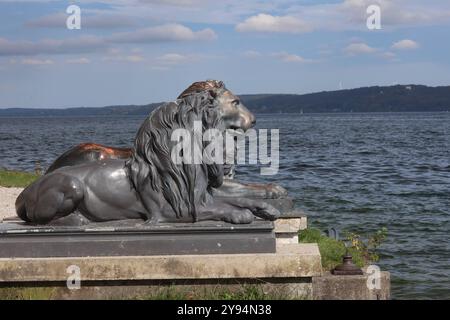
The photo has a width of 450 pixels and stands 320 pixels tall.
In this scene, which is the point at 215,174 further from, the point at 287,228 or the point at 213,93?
the point at 287,228

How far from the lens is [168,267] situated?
7094 mm

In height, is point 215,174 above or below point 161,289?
above

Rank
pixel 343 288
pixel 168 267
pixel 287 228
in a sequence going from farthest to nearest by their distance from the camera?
1. pixel 287 228
2. pixel 343 288
3. pixel 168 267

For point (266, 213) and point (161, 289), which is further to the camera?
point (266, 213)

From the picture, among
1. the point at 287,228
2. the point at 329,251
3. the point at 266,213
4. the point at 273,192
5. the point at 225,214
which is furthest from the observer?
the point at 329,251

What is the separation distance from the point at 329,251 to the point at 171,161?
3.70 m

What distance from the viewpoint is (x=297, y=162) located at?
128 ft

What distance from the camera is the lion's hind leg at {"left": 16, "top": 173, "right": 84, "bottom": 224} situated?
24.1 ft

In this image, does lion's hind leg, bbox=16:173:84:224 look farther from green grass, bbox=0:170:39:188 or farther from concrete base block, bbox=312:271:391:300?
green grass, bbox=0:170:39:188

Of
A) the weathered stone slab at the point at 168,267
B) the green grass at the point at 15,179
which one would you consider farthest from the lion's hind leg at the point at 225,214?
the green grass at the point at 15,179

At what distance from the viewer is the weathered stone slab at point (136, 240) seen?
7176mm

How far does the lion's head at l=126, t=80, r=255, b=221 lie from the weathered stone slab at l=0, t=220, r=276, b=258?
263 mm

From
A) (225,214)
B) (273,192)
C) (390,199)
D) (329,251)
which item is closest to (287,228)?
(273,192)
